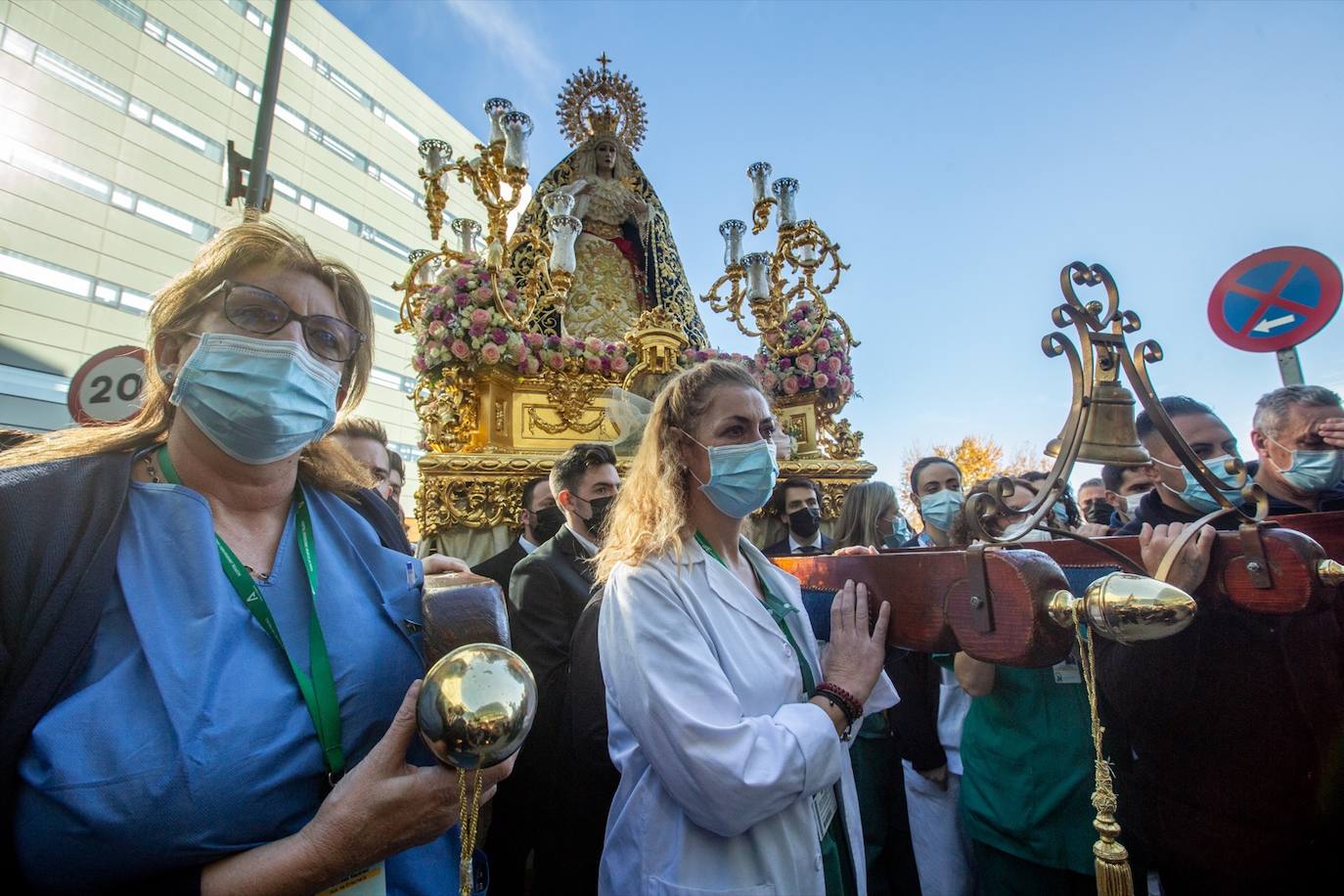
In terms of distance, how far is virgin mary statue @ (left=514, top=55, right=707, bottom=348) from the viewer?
24.2 feet

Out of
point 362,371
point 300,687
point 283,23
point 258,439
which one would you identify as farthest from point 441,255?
point 300,687

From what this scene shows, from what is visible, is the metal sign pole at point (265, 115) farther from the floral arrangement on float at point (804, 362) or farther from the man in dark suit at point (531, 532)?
the floral arrangement on float at point (804, 362)

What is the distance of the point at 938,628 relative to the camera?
1.36 m

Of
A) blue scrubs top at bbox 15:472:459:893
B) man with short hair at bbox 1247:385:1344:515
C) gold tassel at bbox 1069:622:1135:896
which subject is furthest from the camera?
man with short hair at bbox 1247:385:1344:515

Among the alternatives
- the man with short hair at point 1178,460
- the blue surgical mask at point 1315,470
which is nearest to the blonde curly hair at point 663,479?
the man with short hair at point 1178,460

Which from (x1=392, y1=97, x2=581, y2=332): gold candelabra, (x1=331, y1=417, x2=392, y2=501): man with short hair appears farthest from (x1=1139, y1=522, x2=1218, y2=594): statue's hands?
(x1=392, y1=97, x2=581, y2=332): gold candelabra

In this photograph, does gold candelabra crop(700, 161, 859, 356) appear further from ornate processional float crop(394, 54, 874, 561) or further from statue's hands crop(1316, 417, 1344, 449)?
statue's hands crop(1316, 417, 1344, 449)

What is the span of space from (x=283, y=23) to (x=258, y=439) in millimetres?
6171

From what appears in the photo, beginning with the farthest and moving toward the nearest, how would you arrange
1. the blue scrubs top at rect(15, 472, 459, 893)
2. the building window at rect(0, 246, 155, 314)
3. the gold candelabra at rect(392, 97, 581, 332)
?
1. the building window at rect(0, 246, 155, 314)
2. the gold candelabra at rect(392, 97, 581, 332)
3. the blue scrubs top at rect(15, 472, 459, 893)

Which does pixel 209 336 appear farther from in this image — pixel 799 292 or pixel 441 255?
pixel 799 292

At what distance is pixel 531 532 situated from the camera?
167 inches

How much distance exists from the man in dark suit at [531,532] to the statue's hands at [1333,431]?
3.49 m

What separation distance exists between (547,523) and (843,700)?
2885mm

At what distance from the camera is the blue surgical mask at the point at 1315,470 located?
2.11 metres
